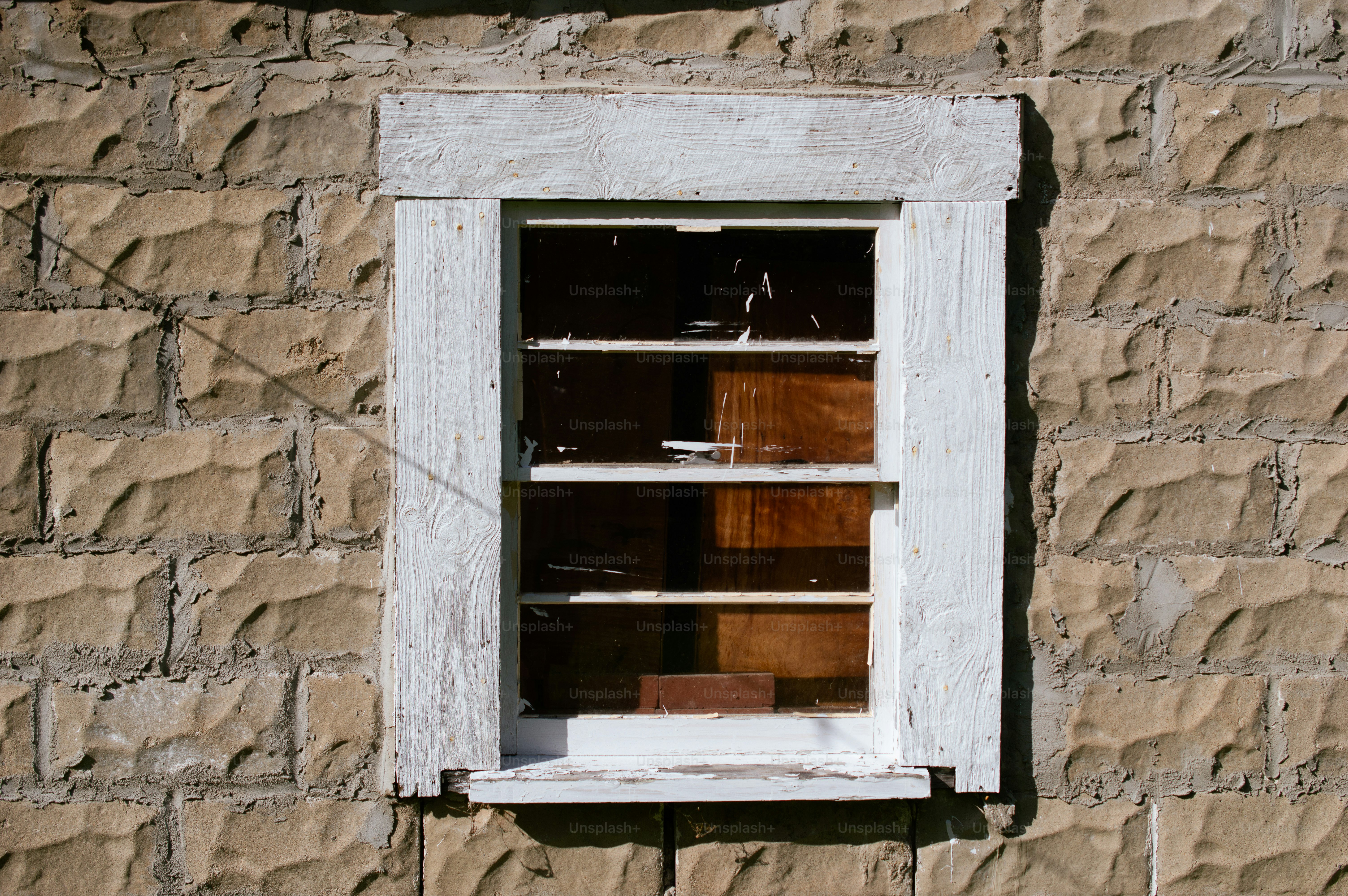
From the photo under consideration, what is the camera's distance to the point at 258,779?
182 cm

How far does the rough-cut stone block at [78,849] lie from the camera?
1.81 metres

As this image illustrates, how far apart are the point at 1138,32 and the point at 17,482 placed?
2.81 meters

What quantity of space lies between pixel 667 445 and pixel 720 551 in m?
0.29

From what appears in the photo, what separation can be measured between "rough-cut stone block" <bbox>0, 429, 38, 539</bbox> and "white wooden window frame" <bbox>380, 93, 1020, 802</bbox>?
0.85 meters

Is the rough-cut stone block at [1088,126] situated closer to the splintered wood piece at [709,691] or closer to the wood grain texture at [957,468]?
the wood grain texture at [957,468]

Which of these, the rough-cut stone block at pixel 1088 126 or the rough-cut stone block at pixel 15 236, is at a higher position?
the rough-cut stone block at pixel 1088 126

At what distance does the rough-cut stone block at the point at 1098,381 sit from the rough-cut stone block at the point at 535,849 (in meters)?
1.34

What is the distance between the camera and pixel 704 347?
1.88 metres

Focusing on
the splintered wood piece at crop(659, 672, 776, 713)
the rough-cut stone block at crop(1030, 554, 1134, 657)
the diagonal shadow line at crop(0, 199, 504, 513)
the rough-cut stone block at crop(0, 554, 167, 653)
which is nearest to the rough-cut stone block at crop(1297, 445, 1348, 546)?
the rough-cut stone block at crop(1030, 554, 1134, 657)

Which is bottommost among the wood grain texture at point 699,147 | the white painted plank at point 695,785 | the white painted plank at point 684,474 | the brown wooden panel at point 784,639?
the white painted plank at point 695,785

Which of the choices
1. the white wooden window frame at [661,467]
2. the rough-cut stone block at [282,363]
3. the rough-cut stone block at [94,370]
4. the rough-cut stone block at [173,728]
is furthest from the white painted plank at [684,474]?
the rough-cut stone block at [94,370]

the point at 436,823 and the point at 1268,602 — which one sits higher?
the point at 1268,602

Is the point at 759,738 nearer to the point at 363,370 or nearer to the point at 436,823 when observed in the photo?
the point at 436,823

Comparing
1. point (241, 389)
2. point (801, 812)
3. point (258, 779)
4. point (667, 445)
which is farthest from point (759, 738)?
point (241, 389)
